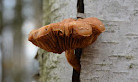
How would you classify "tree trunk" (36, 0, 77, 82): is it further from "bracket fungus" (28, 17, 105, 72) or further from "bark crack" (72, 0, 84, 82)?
"bracket fungus" (28, 17, 105, 72)

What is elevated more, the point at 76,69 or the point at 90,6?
the point at 90,6

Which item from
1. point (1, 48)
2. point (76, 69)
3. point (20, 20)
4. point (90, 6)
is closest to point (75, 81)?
point (76, 69)

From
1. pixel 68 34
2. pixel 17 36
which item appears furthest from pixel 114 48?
pixel 17 36

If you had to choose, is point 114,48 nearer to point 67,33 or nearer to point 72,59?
point 72,59

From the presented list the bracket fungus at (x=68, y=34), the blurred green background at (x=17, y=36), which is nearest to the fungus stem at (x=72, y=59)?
the bracket fungus at (x=68, y=34)

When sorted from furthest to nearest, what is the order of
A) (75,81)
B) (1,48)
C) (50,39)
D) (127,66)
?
(1,48)
(75,81)
(127,66)
(50,39)

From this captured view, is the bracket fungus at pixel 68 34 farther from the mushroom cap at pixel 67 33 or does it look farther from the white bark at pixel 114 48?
the white bark at pixel 114 48

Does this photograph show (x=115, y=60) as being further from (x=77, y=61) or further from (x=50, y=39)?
(x=50, y=39)
